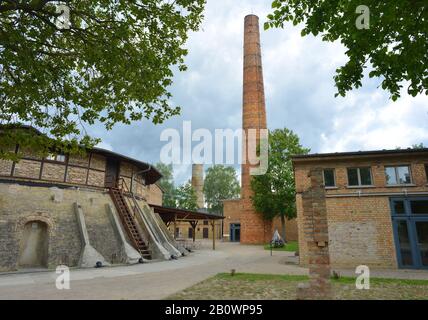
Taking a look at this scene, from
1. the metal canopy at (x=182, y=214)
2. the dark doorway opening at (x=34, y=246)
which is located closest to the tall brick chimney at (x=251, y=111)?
the metal canopy at (x=182, y=214)

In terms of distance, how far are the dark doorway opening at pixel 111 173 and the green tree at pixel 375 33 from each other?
15252 mm

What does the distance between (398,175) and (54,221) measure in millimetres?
18796

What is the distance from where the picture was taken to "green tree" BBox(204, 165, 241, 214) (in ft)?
220

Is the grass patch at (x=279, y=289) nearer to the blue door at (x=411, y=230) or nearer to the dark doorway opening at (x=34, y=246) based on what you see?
the blue door at (x=411, y=230)

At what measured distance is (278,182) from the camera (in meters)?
34.7

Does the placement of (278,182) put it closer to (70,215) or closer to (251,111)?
(251,111)

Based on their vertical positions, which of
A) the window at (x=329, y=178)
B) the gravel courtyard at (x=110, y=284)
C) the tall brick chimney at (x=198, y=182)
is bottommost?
the gravel courtyard at (x=110, y=284)

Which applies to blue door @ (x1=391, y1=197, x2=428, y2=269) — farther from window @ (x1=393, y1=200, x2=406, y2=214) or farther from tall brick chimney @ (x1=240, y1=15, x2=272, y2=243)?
tall brick chimney @ (x1=240, y1=15, x2=272, y2=243)

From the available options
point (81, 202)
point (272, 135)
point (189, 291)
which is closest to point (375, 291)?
point (189, 291)

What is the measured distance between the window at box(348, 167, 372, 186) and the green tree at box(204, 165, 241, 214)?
51167mm

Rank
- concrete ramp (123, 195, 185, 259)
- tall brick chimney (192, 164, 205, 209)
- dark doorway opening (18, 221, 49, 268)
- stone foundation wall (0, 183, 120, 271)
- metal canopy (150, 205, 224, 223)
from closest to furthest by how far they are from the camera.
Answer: stone foundation wall (0, 183, 120, 271)
dark doorway opening (18, 221, 49, 268)
concrete ramp (123, 195, 185, 259)
metal canopy (150, 205, 224, 223)
tall brick chimney (192, 164, 205, 209)

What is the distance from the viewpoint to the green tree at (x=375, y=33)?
262 inches

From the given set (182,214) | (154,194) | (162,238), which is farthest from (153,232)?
(154,194)

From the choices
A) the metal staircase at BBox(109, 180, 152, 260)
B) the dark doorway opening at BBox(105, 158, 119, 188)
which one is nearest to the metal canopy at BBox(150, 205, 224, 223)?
the metal staircase at BBox(109, 180, 152, 260)
